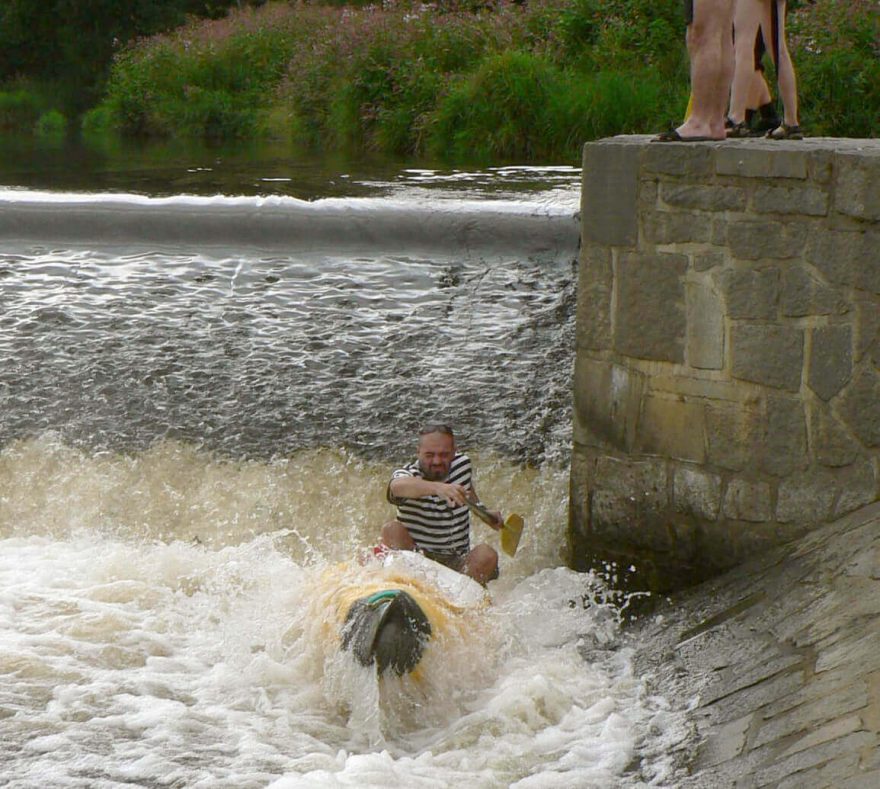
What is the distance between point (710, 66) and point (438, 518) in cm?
223

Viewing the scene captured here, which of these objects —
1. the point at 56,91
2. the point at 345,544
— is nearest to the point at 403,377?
the point at 345,544

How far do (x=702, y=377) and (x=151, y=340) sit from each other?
3.32 meters

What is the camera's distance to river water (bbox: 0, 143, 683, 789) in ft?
15.9

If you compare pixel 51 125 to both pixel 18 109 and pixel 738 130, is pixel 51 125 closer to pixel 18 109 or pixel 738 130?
pixel 18 109

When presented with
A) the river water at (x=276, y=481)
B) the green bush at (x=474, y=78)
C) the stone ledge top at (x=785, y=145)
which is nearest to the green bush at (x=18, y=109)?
the green bush at (x=474, y=78)

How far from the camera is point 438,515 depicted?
591cm

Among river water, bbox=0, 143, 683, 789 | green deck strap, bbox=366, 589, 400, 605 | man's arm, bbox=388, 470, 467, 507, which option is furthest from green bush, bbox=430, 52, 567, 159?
green deck strap, bbox=366, 589, 400, 605

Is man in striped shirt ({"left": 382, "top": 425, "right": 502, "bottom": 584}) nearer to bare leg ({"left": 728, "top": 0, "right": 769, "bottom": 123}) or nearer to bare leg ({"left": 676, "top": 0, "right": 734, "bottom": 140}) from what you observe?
bare leg ({"left": 676, "top": 0, "right": 734, "bottom": 140})

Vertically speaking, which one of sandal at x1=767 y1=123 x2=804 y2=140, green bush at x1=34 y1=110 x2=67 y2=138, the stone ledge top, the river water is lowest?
the river water

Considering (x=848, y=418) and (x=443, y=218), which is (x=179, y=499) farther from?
(x=848, y=418)

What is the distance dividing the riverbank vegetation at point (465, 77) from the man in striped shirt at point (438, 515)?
718cm

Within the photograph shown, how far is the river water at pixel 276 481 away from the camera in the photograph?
4859 millimetres

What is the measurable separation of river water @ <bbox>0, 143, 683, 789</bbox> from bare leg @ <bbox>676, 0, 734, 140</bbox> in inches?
69.8

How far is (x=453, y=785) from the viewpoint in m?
4.51
